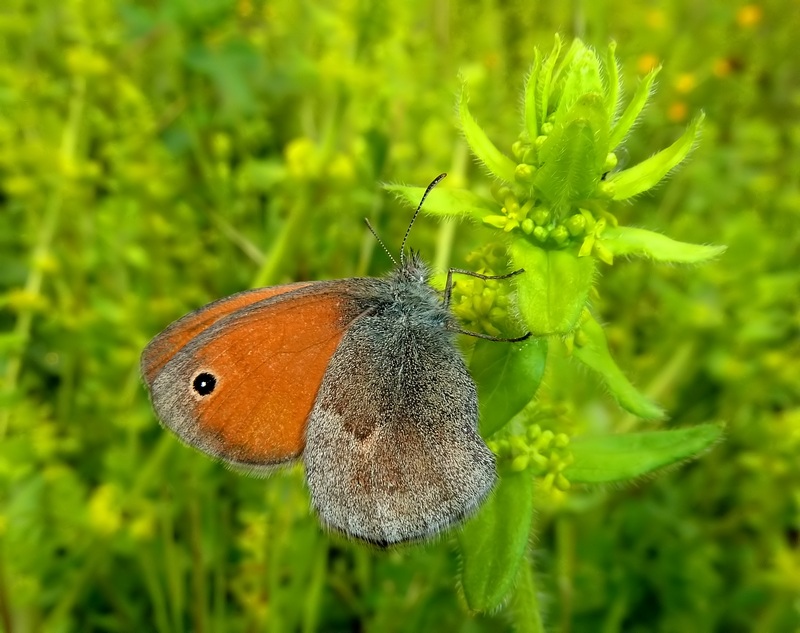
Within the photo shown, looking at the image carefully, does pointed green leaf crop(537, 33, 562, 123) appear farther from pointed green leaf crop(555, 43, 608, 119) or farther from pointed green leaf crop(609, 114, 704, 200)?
pointed green leaf crop(609, 114, 704, 200)

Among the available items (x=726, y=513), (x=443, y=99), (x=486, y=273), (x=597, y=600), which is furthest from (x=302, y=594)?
(x=443, y=99)

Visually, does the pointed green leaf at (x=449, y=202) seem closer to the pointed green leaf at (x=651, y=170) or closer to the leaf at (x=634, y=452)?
the pointed green leaf at (x=651, y=170)

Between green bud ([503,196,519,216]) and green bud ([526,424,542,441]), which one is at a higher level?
green bud ([503,196,519,216])

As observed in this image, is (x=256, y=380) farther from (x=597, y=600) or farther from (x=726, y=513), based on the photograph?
(x=726, y=513)

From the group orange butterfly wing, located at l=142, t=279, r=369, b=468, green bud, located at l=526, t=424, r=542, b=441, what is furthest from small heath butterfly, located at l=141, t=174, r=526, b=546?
green bud, located at l=526, t=424, r=542, b=441

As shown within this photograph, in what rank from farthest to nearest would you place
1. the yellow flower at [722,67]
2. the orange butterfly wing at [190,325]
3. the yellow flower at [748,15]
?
the yellow flower at [748,15] < the yellow flower at [722,67] < the orange butterfly wing at [190,325]

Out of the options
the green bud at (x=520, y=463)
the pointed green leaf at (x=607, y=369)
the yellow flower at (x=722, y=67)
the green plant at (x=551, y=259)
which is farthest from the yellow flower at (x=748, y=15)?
the green bud at (x=520, y=463)

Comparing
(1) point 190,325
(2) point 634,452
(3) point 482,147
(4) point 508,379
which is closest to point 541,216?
(3) point 482,147

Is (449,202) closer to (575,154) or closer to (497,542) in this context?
(575,154)
